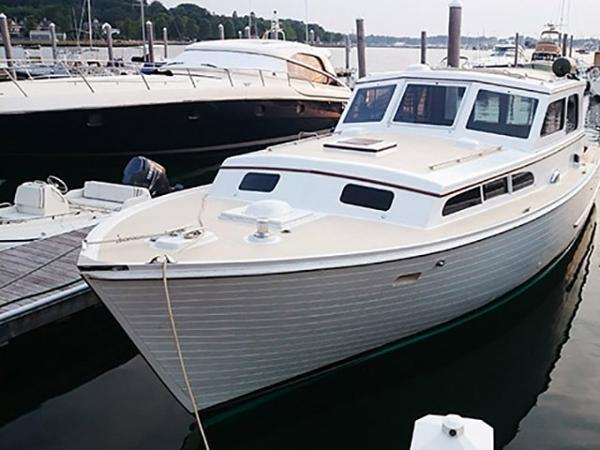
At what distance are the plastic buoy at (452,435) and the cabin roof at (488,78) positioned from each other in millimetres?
6352

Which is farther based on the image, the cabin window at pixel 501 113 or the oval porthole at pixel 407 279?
the cabin window at pixel 501 113

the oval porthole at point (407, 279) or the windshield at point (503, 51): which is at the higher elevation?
the windshield at point (503, 51)

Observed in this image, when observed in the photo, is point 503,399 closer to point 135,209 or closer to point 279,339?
point 279,339

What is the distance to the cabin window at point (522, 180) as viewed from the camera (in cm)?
770

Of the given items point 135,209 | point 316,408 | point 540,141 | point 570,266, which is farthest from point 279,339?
point 570,266

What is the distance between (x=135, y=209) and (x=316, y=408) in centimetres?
276

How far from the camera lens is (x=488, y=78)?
28.2 feet

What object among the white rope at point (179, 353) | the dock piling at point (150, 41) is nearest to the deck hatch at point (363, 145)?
the white rope at point (179, 353)

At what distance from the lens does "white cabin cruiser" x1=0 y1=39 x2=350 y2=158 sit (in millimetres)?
14273

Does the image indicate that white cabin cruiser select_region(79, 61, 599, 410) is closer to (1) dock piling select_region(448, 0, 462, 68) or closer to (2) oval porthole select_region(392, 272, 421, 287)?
(2) oval porthole select_region(392, 272, 421, 287)

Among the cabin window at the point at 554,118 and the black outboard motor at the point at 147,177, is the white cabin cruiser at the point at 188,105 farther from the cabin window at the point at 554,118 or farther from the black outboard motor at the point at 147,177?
the cabin window at the point at 554,118

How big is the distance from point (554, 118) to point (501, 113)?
3.16ft

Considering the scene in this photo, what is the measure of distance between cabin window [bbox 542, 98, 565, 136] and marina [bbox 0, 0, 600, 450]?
0.16 ft

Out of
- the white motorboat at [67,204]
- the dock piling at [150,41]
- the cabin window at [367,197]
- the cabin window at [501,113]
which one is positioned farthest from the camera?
the dock piling at [150,41]
